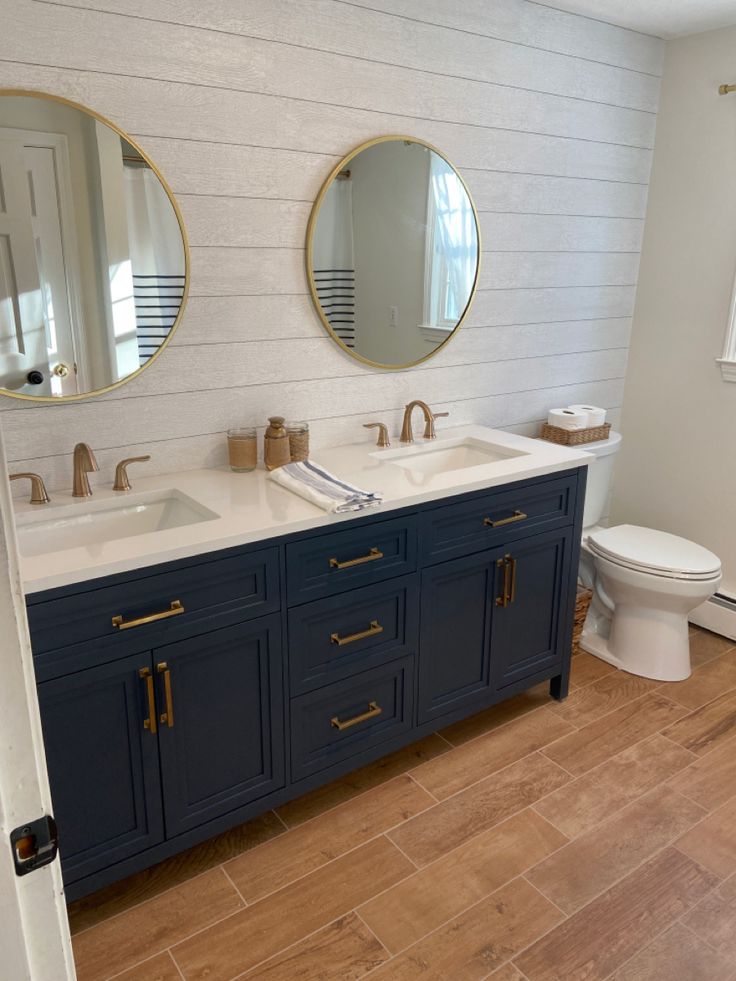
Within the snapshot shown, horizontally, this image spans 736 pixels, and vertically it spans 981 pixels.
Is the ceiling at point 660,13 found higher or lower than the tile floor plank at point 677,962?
higher

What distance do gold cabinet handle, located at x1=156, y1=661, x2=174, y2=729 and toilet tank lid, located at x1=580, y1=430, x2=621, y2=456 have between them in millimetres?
1826

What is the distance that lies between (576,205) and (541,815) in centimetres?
217

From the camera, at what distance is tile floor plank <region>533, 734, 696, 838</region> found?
217 cm

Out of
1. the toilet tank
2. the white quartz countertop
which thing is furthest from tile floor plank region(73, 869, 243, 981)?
the toilet tank

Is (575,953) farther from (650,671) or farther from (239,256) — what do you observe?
(239,256)

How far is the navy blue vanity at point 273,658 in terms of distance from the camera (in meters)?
1.67

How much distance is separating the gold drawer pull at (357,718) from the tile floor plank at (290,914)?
31 cm

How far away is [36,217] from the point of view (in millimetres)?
1855

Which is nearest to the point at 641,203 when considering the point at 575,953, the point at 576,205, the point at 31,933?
the point at 576,205

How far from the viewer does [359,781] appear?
2.30 meters

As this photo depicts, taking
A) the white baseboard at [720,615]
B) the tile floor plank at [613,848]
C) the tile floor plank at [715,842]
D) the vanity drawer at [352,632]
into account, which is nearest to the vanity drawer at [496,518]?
the vanity drawer at [352,632]

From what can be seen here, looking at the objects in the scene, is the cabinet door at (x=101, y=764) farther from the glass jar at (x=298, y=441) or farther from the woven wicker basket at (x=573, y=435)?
the woven wicker basket at (x=573, y=435)

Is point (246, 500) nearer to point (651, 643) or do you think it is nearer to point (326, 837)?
point (326, 837)

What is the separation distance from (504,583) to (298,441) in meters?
0.77
